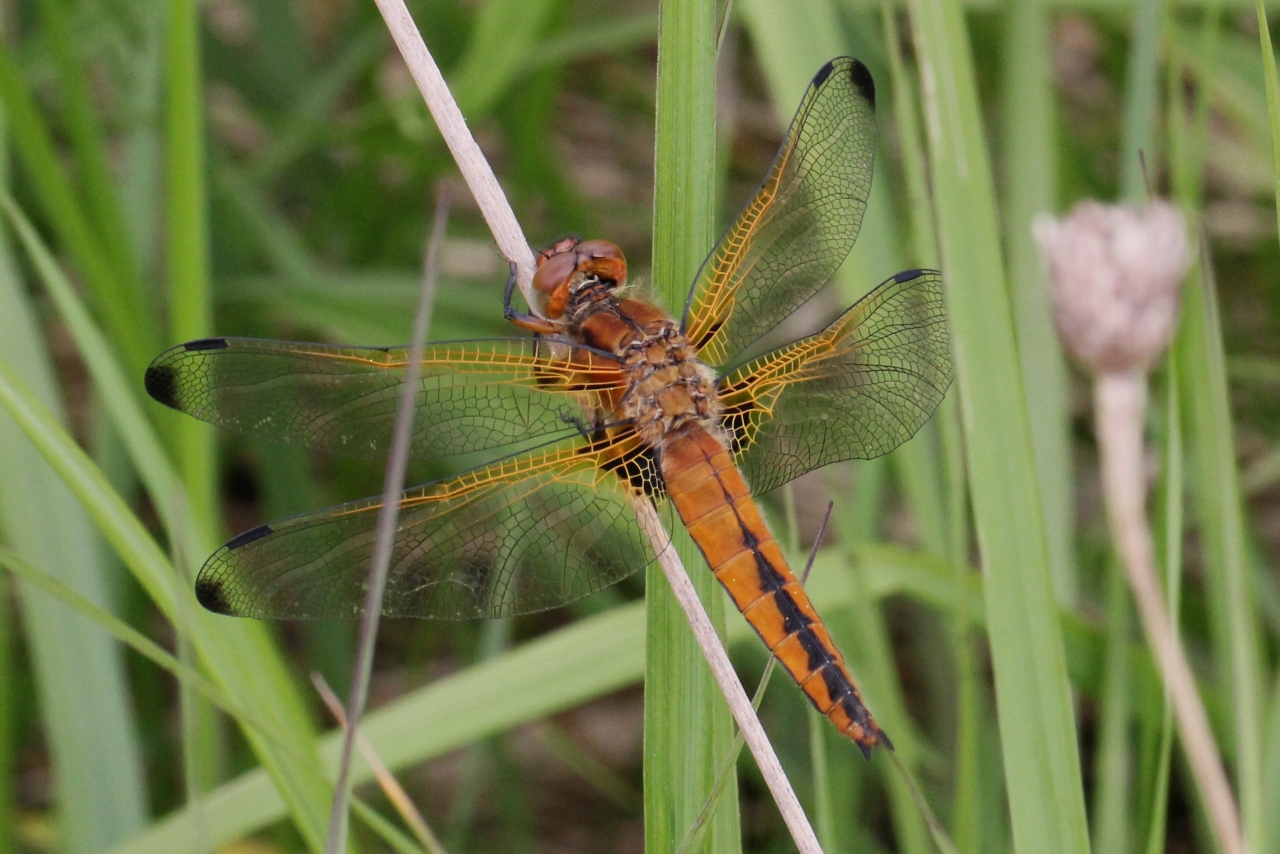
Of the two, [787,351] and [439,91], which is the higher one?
[439,91]

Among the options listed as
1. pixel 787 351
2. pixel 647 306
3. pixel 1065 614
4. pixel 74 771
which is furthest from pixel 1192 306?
pixel 74 771

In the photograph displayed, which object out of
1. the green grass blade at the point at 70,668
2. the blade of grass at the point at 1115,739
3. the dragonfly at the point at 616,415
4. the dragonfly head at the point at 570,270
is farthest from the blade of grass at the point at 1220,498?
the green grass blade at the point at 70,668

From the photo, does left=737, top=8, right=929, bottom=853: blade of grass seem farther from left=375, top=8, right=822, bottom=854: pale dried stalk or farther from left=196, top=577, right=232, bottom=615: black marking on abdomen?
left=196, top=577, right=232, bottom=615: black marking on abdomen

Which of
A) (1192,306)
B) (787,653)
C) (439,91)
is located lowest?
(787,653)

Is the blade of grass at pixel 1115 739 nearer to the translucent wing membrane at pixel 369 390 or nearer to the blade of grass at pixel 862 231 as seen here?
the blade of grass at pixel 862 231

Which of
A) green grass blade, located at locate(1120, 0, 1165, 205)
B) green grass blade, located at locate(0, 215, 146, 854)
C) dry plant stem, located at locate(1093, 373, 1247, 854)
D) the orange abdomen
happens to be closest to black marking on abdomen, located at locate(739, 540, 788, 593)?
the orange abdomen

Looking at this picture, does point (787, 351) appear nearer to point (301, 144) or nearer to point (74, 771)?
point (74, 771)
